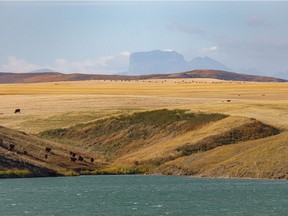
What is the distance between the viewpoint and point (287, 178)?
82438mm

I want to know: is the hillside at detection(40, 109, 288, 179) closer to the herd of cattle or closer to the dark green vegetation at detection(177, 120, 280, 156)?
the dark green vegetation at detection(177, 120, 280, 156)

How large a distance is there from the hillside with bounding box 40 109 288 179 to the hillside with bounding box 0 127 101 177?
3581 mm

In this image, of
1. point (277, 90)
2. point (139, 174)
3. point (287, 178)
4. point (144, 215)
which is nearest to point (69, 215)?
point (144, 215)

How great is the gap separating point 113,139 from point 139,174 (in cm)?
1914

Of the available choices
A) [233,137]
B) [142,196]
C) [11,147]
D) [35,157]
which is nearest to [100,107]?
[233,137]

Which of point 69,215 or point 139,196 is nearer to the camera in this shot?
point 69,215

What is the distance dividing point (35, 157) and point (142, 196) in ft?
102

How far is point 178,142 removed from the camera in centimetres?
10388

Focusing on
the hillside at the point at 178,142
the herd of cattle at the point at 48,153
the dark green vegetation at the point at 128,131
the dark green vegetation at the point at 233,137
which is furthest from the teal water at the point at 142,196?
the dark green vegetation at the point at 128,131

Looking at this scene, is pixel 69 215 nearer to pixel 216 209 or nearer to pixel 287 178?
pixel 216 209

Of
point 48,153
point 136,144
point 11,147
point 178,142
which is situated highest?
point 178,142

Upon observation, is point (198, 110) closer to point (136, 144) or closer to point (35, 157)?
point (136, 144)

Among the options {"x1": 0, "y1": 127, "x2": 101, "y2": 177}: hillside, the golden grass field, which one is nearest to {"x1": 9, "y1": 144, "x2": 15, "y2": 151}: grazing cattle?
{"x1": 0, "y1": 127, "x2": 101, "y2": 177}: hillside

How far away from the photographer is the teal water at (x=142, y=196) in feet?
192
